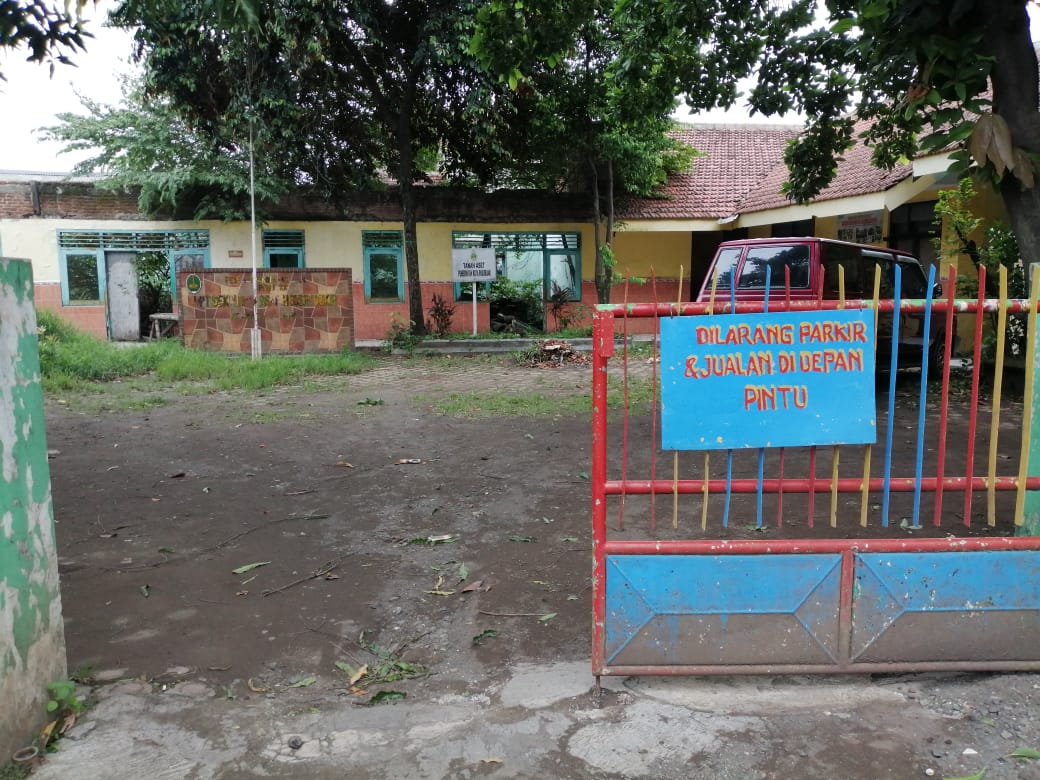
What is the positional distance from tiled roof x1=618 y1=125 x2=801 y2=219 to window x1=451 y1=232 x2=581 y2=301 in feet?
5.05

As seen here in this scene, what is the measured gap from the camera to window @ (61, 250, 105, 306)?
16406 millimetres

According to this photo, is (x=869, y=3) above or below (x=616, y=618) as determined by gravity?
above

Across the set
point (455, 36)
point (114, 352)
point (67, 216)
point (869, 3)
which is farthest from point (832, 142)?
point (67, 216)

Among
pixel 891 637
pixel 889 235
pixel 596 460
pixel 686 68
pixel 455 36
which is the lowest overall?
pixel 891 637

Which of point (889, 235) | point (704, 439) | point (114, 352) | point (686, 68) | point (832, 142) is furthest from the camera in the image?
point (889, 235)

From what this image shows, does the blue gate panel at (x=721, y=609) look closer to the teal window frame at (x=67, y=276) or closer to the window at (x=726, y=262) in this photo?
the window at (x=726, y=262)

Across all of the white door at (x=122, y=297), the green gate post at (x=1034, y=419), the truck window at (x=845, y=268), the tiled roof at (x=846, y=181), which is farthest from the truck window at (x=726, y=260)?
the white door at (x=122, y=297)

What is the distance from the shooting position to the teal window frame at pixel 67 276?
1638 cm

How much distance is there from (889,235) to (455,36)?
882 centimetres

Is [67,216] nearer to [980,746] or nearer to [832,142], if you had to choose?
[832,142]

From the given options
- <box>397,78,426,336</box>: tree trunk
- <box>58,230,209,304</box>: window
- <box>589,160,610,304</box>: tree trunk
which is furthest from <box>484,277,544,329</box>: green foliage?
<box>58,230,209,304</box>: window

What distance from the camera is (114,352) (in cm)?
1283

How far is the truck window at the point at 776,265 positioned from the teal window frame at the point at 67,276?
13778 mm

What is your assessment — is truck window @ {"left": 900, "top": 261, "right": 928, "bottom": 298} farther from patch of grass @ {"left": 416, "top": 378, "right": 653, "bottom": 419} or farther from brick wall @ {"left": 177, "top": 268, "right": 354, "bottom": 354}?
brick wall @ {"left": 177, "top": 268, "right": 354, "bottom": 354}
